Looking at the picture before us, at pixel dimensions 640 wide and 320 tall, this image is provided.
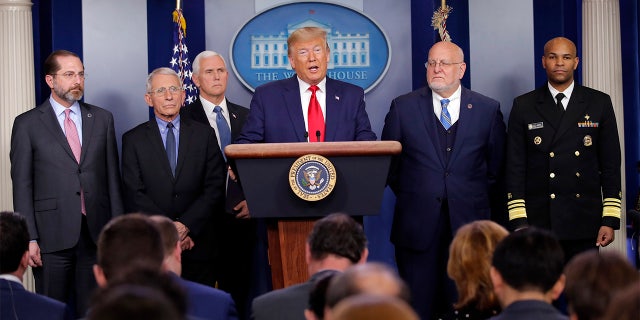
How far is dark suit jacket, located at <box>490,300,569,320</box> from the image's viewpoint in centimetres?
303

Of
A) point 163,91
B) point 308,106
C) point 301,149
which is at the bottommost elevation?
point 301,149

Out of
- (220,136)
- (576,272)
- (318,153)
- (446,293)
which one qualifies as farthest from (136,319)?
(220,136)

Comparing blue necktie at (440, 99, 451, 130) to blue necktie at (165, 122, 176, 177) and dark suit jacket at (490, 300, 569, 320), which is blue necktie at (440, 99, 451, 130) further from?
dark suit jacket at (490, 300, 569, 320)

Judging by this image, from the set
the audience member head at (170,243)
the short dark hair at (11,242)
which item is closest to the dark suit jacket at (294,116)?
the audience member head at (170,243)

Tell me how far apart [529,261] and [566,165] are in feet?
9.10

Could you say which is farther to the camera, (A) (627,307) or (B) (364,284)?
(B) (364,284)

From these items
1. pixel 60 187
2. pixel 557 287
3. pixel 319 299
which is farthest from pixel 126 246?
pixel 60 187

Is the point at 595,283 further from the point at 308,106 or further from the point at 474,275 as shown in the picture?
the point at 308,106

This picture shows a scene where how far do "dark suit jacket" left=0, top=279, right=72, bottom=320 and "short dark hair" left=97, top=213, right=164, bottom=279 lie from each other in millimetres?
383

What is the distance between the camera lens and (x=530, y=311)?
3.05 meters

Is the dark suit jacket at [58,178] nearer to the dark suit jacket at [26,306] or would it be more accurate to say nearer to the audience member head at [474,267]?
the dark suit jacket at [26,306]

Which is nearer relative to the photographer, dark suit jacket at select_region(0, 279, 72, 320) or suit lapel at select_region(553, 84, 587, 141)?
dark suit jacket at select_region(0, 279, 72, 320)

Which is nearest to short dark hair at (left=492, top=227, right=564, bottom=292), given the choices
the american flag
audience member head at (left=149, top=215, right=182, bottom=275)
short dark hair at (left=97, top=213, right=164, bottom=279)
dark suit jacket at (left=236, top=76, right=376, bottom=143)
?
short dark hair at (left=97, top=213, right=164, bottom=279)

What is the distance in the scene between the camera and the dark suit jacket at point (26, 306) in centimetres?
345
